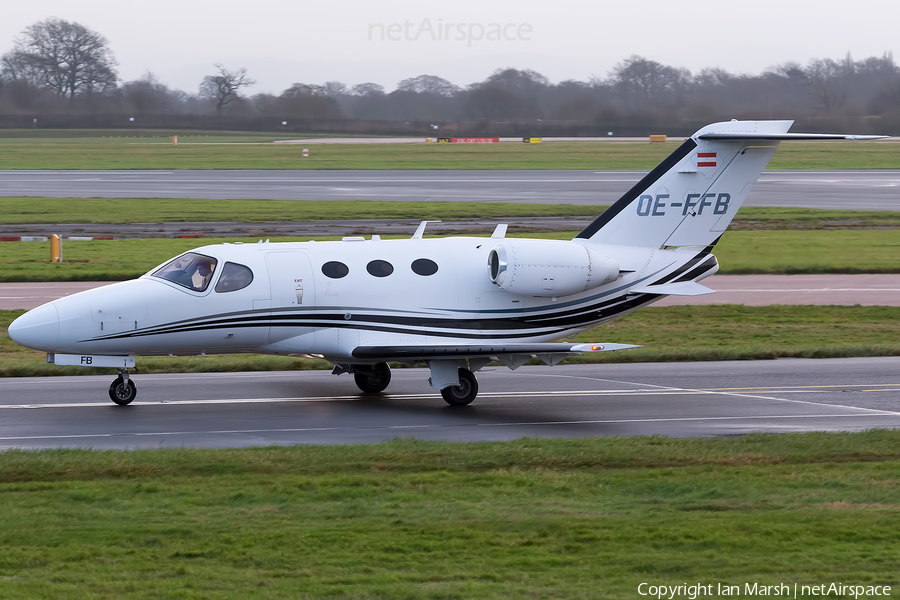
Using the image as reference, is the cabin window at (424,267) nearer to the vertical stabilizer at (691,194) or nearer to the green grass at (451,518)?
the vertical stabilizer at (691,194)

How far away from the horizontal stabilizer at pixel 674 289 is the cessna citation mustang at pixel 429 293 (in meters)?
0.02

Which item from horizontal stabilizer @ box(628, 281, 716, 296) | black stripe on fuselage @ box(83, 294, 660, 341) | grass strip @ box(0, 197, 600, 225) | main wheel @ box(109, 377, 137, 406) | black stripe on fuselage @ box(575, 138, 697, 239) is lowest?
main wheel @ box(109, 377, 137, 406)

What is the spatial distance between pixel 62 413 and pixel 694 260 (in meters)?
11.5

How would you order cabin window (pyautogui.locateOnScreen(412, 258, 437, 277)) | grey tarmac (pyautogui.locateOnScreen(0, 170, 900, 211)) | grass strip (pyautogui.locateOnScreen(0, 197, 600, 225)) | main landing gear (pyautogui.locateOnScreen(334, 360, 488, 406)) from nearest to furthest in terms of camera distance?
main landing gear (pyautogui.locateOnScreen(334, 360, 488, 406)), cabin window (pyautogui.locateOnScreen(412, 258, 437, 277)), grass strip (pyautogui.locateOnScreen(0, 197, 600, 225)), grey tarmac (pyautogui.locateOnScreen(0, 170, 900, 211))

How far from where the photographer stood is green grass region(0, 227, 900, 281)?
33.7 m

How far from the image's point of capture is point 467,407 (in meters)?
18.2

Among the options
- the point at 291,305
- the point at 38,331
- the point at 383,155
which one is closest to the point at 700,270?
the point at 291,305

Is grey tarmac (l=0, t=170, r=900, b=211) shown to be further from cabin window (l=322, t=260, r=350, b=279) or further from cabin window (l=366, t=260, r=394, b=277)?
cabin window (l=322, t=260, r=350, b=279)

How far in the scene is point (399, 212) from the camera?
5103cm

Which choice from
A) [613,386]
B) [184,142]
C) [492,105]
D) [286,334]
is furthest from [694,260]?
[184,142]

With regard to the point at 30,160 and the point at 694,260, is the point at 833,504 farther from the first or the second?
the point at 30,160

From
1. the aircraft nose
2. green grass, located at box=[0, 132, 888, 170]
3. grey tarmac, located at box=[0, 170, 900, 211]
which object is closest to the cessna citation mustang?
the aircraft nose

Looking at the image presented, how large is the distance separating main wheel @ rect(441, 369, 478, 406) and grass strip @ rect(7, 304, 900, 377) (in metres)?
4.63

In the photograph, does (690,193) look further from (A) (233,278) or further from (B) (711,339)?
(A) (233,278)
